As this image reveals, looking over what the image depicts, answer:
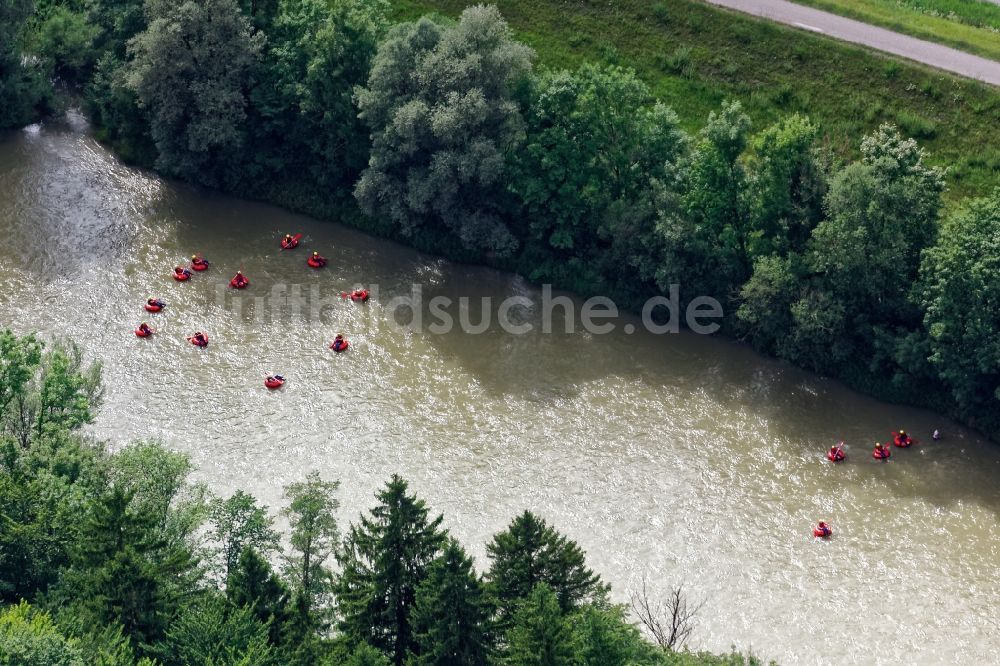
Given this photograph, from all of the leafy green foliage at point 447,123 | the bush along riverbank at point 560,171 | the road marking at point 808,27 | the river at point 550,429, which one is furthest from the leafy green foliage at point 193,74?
the road marking at point 808,27

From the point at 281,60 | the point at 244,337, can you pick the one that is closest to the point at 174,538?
the point at 244,337

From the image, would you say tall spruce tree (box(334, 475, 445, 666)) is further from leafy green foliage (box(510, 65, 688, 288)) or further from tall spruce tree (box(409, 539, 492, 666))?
leafy green foliage (box(510, 65, 688, 288))

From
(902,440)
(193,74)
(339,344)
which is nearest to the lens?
(902,440)

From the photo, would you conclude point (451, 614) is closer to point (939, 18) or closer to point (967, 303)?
point (967, 303)

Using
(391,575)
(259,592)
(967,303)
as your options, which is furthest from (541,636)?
(967,303)

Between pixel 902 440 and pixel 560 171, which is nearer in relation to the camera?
pixel 902 440

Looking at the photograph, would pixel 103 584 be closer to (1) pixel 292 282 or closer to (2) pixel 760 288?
(1) pixel 292 282
